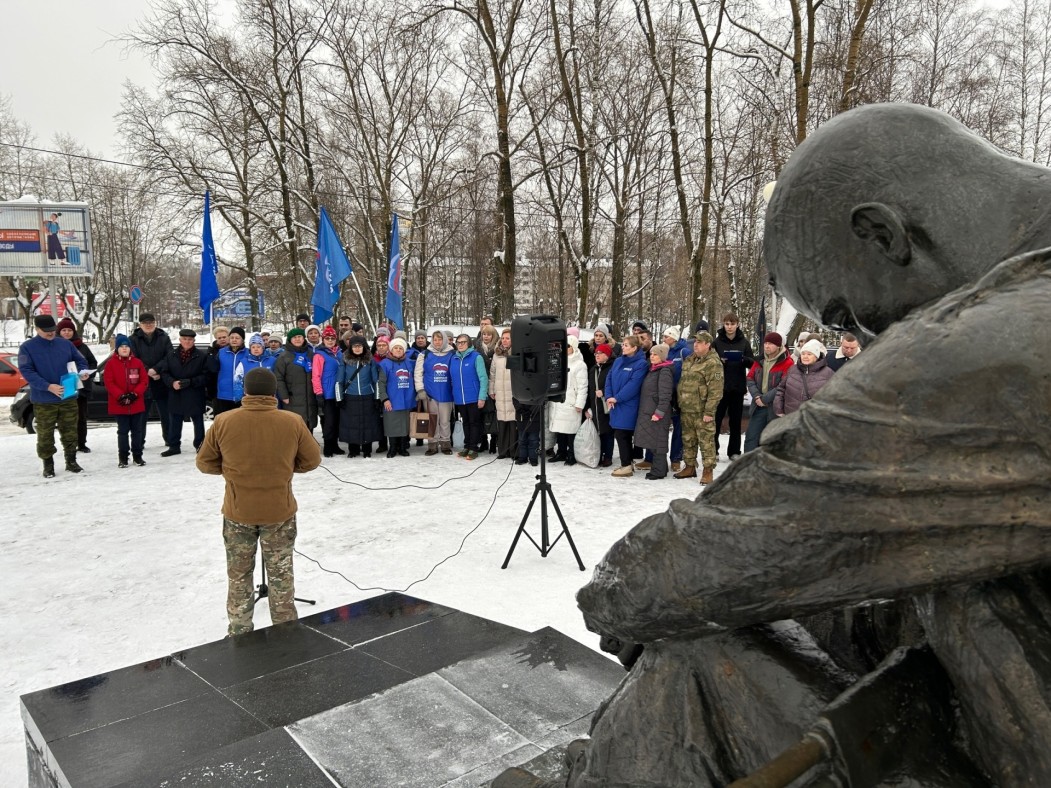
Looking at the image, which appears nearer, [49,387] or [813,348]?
[813,348]

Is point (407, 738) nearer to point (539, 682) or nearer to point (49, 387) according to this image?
point (539, 682)

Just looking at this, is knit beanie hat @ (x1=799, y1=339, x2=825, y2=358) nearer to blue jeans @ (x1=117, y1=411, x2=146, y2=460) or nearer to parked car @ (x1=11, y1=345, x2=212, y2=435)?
blue jeans @ (x1=117, y1=411, x2=146, y2=460)

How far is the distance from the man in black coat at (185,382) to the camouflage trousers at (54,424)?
4.32ft

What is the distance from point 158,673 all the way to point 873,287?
3.46 m

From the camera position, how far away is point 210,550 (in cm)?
647

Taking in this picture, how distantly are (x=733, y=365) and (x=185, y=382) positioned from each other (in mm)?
7676

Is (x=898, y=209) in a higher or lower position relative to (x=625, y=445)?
higher

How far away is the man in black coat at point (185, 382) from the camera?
1054 cm

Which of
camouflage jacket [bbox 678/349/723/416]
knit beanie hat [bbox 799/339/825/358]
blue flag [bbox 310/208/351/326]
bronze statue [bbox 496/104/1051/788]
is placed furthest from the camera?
blue flag [bbox 310/208/351/326]

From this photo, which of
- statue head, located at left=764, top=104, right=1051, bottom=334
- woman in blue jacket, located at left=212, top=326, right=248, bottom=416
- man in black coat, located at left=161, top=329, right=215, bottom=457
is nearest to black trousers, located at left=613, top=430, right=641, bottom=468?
woman in blue jacket, located at left=212, top=326, right=248, bottom=416

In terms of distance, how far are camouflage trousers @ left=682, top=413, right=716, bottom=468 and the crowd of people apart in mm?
17

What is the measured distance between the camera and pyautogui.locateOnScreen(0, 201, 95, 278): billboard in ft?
62.3

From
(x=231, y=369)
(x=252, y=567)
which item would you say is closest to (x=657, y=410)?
(x=252, y=567)

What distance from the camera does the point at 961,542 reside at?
0.90m
